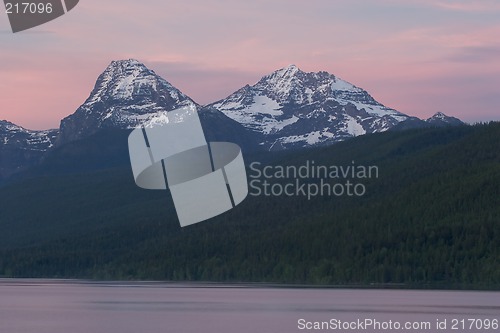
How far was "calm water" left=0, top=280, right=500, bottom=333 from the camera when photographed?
108 metres

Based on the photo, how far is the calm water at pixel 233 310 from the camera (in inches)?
4254

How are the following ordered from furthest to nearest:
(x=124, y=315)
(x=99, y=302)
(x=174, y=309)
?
1. (x=99, y=302)
2. (x=174, y=309)
3. (x=124, y=315)

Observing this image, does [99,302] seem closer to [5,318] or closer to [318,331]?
[5,318]

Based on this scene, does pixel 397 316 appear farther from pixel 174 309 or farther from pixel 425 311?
pixel 174 309

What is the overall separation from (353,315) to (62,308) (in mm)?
31422

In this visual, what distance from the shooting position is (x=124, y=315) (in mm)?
122188

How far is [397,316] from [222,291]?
61991mm

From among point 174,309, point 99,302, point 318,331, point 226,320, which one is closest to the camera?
point 318,331

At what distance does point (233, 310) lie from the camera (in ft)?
422

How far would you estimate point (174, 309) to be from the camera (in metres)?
132

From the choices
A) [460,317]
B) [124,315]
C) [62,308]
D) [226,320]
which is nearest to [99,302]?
[62,308]

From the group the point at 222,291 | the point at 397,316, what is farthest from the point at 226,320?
the point at 222,291

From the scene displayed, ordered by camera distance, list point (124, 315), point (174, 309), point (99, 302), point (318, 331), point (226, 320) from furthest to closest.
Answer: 1. point (99, 302)
2. point (174, 309)
3. point (124, 315)
4. point (226, 320)
5. point (318, 331)

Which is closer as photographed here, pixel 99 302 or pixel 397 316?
pixel 397 316
